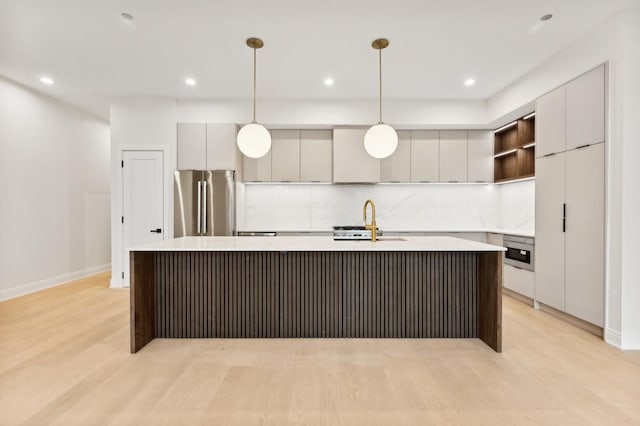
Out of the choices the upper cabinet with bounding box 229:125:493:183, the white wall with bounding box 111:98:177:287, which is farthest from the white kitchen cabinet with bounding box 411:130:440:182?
the white wall with bounding box 111:98:177:287

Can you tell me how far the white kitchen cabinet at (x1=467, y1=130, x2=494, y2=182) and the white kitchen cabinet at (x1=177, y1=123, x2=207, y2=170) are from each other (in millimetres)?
3995

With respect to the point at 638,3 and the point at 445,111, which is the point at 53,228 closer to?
the point at 445,111

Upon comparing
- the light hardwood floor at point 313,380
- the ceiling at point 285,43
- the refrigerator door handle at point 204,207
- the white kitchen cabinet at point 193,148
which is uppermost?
the ceiling at point 285,43

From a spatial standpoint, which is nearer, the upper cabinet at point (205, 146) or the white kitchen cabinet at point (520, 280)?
the white kitchen cabinet at point (520, 280)

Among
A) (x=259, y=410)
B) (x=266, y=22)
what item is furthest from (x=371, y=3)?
(x=259, y=410)

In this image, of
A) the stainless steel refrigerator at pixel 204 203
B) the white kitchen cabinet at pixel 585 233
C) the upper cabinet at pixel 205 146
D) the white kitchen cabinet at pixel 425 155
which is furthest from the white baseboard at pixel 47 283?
the white kitchen cabinet at pixel 585 233

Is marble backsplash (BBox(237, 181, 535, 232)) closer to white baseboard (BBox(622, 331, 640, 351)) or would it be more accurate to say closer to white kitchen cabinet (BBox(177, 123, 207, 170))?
white kitchen cabinet (BBox(177, 123, 207, 170))

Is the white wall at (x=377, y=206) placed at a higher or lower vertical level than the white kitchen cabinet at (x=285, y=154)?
lower

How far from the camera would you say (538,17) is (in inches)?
112

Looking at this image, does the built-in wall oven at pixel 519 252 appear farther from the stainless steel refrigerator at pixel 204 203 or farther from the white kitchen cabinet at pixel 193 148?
the white kitchen cabinet at pixel 193 148

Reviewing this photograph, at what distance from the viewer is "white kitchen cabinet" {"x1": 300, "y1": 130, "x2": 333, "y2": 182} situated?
506cm

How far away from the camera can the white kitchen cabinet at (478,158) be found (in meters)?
5.11

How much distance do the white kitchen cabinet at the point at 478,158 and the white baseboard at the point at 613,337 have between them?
2.73 metres

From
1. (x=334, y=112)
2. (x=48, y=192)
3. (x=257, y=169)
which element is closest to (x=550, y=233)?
(x=334, y=112)
